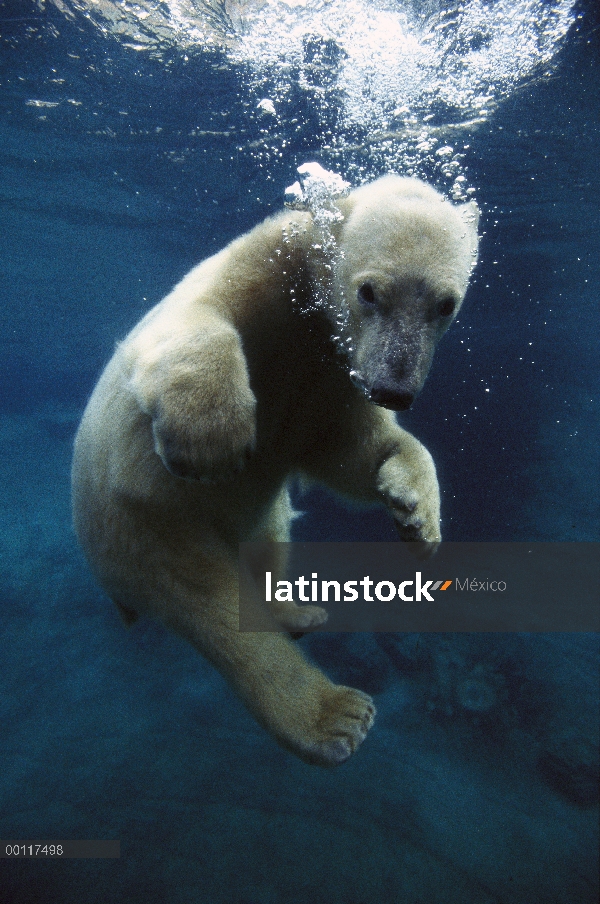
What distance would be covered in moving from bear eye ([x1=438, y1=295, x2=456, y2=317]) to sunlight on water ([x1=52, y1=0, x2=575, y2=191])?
4.30 meters

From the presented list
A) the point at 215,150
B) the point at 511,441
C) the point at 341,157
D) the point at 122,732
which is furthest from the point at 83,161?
the point at 122,732

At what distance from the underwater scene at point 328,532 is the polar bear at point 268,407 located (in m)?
0.09

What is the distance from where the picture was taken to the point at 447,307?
1.93 metres

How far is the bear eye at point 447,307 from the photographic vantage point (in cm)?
189

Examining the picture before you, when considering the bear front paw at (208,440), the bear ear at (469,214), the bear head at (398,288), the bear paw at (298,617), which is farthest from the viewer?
the bear paw at (298,617)

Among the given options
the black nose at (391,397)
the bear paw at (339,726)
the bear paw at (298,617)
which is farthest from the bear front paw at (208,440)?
the bear paw at (298,617)

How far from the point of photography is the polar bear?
1.71m

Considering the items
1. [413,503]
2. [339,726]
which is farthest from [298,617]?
[413,503]

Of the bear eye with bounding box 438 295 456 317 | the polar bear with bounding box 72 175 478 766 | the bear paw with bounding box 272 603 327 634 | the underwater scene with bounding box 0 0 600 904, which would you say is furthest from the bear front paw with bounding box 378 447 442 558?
the bear paw with bounding box 272 603 327 634

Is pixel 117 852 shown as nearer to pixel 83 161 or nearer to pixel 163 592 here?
pixel 163 592

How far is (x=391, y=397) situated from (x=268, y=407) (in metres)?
0.64

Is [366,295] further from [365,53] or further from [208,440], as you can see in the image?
[365,53]

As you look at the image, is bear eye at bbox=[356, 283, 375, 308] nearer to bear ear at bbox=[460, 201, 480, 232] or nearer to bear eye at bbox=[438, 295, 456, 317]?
bear eye at bbox=[438, 295, 456, 317]

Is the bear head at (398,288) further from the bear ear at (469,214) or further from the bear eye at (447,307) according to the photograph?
the bear ear at (469,214)
